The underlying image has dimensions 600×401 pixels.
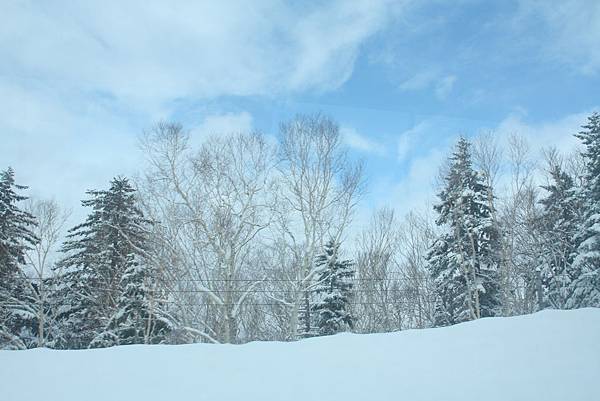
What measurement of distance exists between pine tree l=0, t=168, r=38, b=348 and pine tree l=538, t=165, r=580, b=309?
78.0 feet

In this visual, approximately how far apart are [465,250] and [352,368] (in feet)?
57.4

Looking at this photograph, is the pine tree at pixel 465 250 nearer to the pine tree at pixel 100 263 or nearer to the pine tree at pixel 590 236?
the pine tree at pixel 590 236

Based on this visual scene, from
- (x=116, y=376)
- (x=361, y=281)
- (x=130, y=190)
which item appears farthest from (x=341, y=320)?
(x=116, y=376)

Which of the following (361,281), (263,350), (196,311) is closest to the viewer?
(263,350)

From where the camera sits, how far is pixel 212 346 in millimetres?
6484

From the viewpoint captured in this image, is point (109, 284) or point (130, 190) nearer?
point (109, 284)

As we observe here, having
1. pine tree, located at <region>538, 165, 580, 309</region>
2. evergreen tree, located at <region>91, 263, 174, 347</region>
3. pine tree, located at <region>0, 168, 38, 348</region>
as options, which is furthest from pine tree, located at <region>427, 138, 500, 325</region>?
pine tree, located at <region>0, 168, 38, 348</region>

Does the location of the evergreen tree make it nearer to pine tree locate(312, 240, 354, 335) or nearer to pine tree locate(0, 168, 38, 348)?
pine tree locate(0, 168, 38, 348)

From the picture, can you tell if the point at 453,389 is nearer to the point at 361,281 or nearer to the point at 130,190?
the point at 130,190

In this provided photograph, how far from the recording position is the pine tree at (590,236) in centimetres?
1812

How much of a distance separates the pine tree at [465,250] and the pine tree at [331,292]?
4.89 metres

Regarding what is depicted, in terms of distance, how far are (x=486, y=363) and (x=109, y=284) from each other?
1762 cm

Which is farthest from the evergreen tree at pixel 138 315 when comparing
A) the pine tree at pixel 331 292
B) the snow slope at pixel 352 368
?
the snow slope at pixel 352 368

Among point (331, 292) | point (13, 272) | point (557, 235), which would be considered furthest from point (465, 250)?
point (13, 272)
